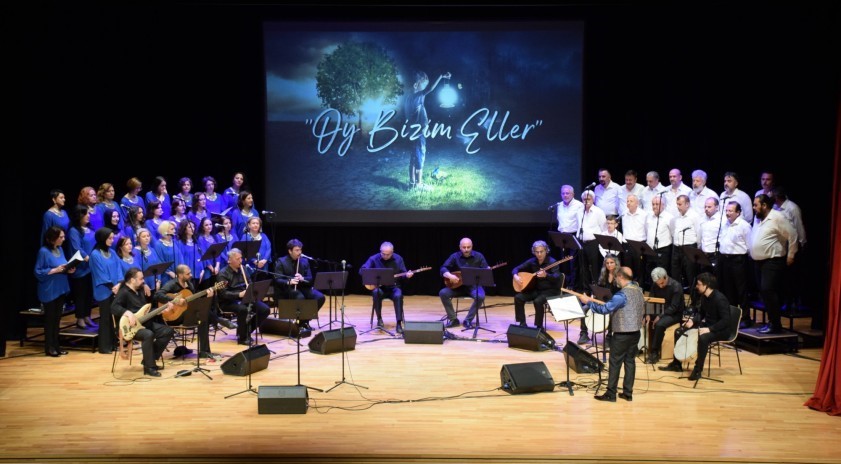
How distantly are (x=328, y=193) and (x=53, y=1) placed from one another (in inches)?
217

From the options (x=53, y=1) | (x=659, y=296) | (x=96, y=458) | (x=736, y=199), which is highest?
(x=53, y=1)

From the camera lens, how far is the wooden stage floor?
23.5 feet

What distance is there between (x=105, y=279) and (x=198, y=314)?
5.12 feet

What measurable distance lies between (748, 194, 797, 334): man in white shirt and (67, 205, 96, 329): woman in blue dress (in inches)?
359

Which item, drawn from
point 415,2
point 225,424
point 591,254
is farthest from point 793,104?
point 225,424

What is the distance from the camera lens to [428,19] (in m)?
14.2

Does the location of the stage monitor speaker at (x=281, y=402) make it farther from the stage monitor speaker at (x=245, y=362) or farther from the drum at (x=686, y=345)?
the drum at (x=686, y=345)

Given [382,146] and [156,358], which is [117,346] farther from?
[382,146]

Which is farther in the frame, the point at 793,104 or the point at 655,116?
the point at 655,116

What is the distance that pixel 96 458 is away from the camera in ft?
23.2

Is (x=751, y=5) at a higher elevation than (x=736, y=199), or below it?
higher

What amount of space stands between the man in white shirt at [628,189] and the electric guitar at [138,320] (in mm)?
7231

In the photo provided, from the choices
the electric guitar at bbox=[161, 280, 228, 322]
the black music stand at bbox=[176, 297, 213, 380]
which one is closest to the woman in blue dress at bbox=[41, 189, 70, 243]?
the electric guitar at bbox=[161, 280, 228, 322]

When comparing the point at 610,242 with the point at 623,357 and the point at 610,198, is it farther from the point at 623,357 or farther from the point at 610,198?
the point at 610,198
